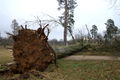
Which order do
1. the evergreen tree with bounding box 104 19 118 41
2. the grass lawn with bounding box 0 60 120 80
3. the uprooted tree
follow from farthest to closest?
1. the evergreen tree with bounding box 104 19 118 41
2. the uprooted tree
3. the grass lawn with bounding box 0 60 120 80

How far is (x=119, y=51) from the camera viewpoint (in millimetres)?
7883

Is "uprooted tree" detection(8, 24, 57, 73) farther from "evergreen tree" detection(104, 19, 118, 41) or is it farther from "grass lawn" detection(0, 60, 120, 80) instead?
"evergreen tree" detection(104, 19, 118, 41)

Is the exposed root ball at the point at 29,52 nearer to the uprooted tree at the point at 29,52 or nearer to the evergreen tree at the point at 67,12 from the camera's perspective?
the uprooted tree at the point at 29,52

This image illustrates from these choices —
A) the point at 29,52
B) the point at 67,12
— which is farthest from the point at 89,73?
the point at 67,12

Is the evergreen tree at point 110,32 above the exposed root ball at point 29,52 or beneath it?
above

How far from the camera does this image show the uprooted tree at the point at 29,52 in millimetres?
5645

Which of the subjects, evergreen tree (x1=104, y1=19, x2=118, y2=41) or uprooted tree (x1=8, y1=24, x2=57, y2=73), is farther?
evergreen tree (x1=104, y1=19, x2=118, y2=41)

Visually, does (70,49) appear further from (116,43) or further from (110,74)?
(110,74)

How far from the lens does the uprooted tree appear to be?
222 inches

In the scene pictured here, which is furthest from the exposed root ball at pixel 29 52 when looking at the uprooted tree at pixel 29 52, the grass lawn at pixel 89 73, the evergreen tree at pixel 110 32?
the evergreen tree at pixel 110 32

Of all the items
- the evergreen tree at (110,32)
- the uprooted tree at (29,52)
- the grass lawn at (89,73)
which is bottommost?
the grass lawn at (89,73)

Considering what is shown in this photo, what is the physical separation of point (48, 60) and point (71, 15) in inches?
581

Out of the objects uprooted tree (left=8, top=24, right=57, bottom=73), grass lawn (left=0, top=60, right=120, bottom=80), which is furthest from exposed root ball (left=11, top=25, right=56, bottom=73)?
grass lawn (left=0, top=60, right=120, bottom=80)

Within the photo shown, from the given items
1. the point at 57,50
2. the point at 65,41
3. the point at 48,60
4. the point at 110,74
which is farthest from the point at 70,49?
the point at 65,41
